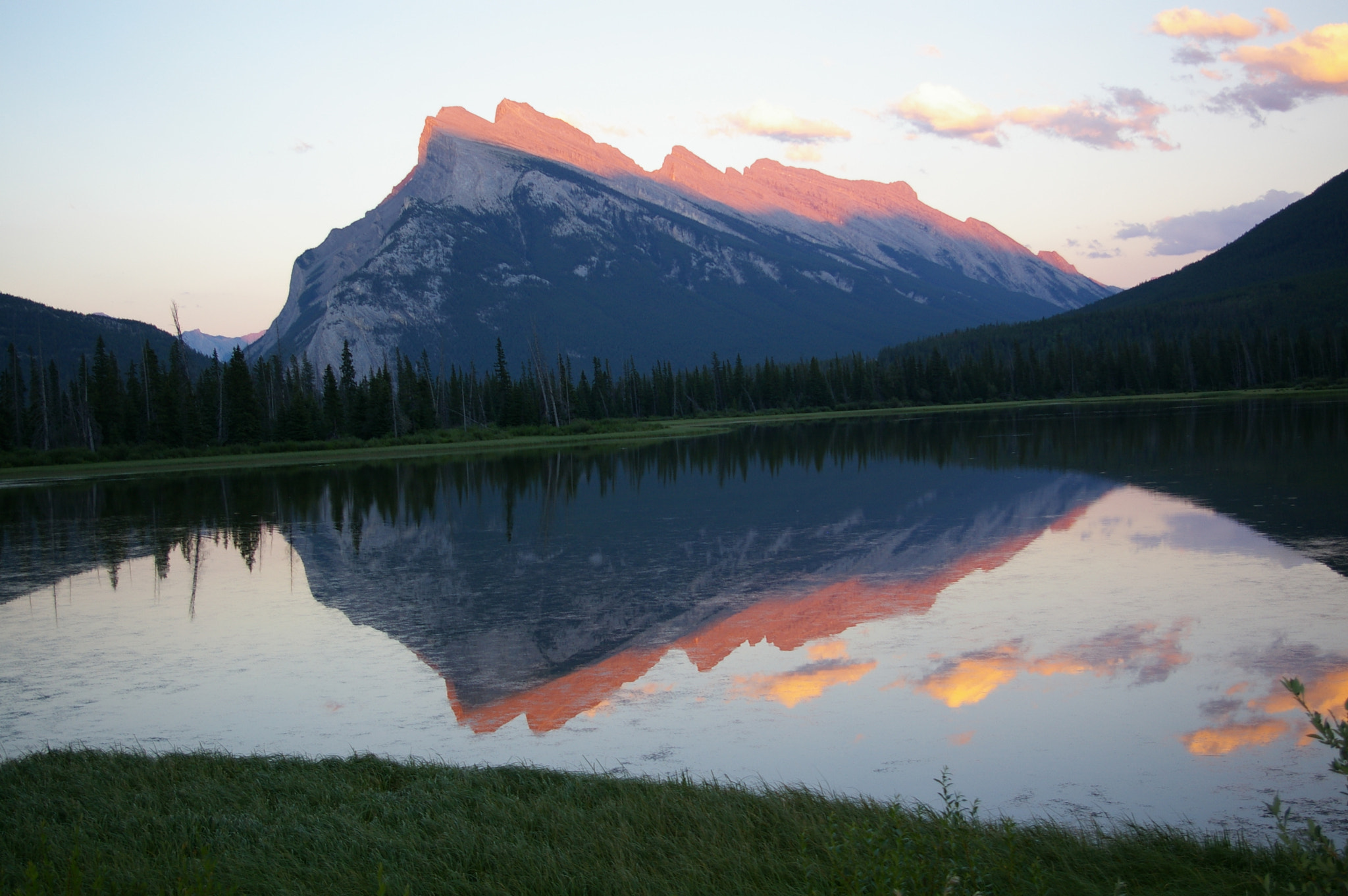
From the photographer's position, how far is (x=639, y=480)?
40.1 m

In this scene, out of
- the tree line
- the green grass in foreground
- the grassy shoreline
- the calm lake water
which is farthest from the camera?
the tree line

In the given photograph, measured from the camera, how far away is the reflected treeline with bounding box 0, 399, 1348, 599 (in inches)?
965

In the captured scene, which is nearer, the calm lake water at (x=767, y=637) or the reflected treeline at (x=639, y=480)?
the calm lake water at (x=767, y=637)

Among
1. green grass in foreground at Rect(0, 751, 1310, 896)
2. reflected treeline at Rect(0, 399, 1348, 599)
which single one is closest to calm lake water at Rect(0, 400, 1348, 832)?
reflected treeline at Rect(0, 399, 1348, 599)

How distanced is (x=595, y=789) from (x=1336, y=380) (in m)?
140

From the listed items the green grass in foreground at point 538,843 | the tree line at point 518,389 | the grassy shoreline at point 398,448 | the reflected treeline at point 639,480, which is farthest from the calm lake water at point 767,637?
the tree line at point 518,389

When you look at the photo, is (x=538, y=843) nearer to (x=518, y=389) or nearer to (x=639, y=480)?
(x=639, y=480)

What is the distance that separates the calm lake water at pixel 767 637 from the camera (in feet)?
29.8

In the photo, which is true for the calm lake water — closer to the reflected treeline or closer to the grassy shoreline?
the reflected treeline

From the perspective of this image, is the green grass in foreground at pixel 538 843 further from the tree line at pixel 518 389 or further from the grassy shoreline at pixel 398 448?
the tree line at pixel 518 389

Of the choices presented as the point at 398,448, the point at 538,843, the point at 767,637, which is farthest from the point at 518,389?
the point at 538,843

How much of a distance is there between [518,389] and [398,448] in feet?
98.3

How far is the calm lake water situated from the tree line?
6412 centimetres

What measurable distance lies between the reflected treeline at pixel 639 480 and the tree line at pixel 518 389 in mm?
33671
